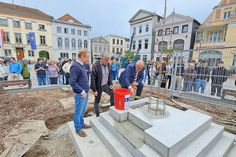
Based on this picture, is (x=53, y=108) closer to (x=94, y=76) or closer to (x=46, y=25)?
A: (x=94, y=76)

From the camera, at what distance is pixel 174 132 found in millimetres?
1972

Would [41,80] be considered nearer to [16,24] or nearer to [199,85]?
[199,85]

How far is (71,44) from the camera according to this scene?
34.9 meters

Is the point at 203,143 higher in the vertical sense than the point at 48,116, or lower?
higher

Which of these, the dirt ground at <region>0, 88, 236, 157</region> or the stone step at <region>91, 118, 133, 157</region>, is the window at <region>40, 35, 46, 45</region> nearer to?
the dirt ground at <region>0, 88, 236, 157</region>

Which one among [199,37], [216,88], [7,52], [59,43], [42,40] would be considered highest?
[42,40]

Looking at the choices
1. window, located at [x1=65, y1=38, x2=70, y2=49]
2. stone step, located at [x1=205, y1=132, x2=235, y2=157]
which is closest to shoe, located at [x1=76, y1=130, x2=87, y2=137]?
stone step, located at [x1=205, y1=132, x2=235, y2=157]

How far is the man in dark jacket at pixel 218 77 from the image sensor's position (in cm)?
428

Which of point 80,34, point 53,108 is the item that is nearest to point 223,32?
point 53,108

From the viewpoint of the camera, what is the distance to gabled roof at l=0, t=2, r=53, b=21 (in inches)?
1007

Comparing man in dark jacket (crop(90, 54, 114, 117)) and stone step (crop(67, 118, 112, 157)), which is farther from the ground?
man in dark jacket (crop(90, 54, 114, 117))

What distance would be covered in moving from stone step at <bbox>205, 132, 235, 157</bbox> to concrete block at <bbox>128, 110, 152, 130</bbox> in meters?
1.04

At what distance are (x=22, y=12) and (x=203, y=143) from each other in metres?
37.1

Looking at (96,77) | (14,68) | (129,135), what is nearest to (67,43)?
(14,68)
